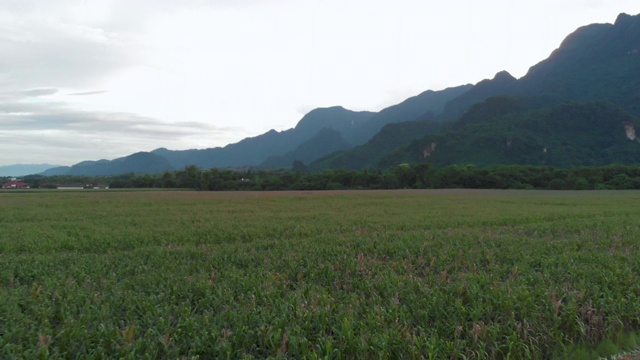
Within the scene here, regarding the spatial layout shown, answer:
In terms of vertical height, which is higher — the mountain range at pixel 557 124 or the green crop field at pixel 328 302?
the mountain range at pixel 557 124

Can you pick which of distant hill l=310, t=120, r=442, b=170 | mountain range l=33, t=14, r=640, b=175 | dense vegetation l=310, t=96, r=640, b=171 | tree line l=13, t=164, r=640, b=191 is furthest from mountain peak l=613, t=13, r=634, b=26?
tree line l=13, t=164, r=640, b=191

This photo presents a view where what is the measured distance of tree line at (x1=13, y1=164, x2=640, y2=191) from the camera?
210 feet

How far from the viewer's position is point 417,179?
76250 mm

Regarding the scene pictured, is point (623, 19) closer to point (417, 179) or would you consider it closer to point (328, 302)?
point (417, 179)

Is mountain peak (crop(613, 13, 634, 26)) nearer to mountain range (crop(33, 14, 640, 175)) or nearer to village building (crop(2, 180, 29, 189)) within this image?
mountain range (crop(33, 14, 640, 175))

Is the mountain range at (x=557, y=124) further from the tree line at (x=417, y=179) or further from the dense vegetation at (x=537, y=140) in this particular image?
the tree line at (x=417, y=179)

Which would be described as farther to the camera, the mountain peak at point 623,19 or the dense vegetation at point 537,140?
the mountain peak at point 623,19

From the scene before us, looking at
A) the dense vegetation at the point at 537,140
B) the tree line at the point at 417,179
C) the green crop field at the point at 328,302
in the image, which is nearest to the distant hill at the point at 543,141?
the dense vegetation at the point at 537,140

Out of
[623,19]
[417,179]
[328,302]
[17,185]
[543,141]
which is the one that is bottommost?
[417,179]

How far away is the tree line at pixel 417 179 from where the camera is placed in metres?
64.1

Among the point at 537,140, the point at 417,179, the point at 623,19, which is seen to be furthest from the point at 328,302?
the point at 623,19

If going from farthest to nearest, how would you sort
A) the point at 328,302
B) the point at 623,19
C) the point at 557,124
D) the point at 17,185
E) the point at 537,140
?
the point at 623,19, the point at 557,124, the point at 537,140, the point at 17,185, the point at 328,302

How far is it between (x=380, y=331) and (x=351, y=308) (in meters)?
0.78

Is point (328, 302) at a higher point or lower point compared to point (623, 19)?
lower
